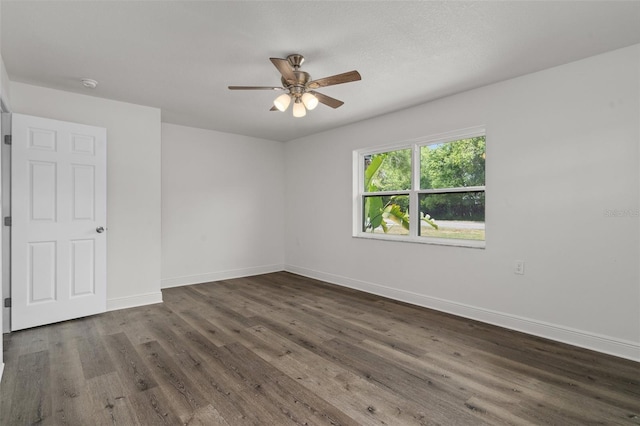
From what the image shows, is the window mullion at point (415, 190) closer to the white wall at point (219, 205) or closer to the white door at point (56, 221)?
the white wall at point (219, 205)

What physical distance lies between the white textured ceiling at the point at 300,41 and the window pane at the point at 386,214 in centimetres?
147

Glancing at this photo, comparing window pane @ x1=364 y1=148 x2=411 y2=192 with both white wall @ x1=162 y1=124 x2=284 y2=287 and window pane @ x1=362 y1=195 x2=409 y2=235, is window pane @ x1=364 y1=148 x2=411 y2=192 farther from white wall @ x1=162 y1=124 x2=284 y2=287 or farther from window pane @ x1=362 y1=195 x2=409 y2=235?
white wall @ x1=162 y1=124 x2=284 y2=287

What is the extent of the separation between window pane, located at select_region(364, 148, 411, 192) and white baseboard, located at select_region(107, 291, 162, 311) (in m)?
3.27

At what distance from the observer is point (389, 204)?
457 centimetres

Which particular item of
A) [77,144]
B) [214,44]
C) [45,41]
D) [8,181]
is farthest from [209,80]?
[8,181]

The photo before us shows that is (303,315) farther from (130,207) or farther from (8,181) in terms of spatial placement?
(8,181)

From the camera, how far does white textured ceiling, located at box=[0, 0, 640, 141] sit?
2.10 meters

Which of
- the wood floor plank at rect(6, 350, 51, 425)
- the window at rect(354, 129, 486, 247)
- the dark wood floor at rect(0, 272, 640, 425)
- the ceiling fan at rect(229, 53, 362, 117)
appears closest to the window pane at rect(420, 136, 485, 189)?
the window at rect(354, 129, 486, 247)

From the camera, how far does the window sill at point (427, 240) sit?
139 inches

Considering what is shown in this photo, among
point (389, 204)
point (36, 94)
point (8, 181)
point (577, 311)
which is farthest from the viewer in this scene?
point (389, 204)

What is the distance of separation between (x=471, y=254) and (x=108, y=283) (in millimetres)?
4197

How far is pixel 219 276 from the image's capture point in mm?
5398

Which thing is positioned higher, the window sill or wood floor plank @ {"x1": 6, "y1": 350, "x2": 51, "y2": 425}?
the window sill

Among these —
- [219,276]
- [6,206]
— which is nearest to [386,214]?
[219,276]
